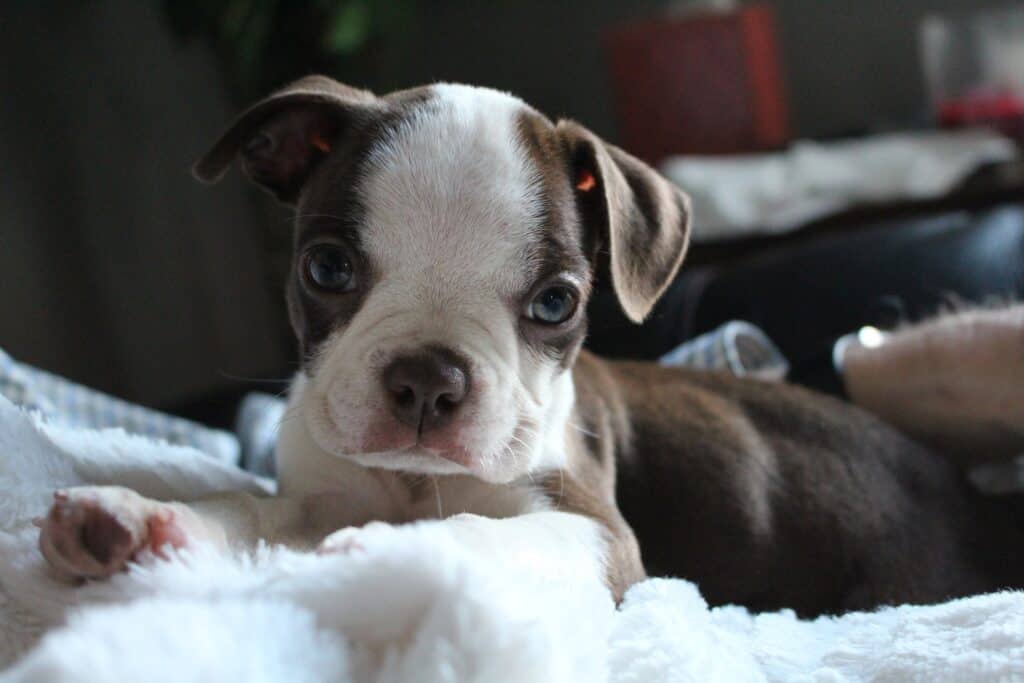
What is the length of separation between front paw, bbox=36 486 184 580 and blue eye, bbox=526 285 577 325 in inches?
27.7

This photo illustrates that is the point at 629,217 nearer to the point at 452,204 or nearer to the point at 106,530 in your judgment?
the point at 452,204

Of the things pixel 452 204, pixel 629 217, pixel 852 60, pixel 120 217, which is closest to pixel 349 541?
pixel 452 204

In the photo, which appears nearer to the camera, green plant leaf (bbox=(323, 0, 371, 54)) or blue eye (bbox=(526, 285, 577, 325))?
blue eye (bbox=(526, 285, 577, 325))

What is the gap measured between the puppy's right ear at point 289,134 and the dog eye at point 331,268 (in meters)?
0.26

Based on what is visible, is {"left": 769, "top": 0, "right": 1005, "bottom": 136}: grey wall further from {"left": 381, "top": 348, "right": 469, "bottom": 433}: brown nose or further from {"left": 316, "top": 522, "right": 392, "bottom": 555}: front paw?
{"left": 316, "top": 522, "right": 392, "bottom": 555}: front paw

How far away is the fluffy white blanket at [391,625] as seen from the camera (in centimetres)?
82

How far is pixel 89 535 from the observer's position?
1.07m

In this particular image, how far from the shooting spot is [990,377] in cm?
228

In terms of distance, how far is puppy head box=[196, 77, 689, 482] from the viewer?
1413mm

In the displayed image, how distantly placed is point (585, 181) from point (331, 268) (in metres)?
0.48

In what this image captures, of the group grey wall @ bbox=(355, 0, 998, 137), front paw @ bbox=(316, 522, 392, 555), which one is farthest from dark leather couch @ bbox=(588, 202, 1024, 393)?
grey wall @ bbox=(355, 0, 998, 137)

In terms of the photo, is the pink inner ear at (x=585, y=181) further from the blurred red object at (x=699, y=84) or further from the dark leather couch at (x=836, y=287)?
the blurred red object at (x=699, y=84)

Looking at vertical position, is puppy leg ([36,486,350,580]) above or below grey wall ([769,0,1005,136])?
above

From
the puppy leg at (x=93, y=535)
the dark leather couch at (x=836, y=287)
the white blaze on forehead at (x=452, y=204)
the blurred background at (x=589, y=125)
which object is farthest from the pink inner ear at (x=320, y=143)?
the blurred background at (x=589, y=125)
